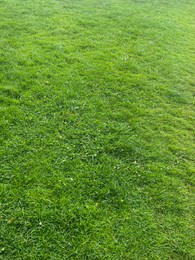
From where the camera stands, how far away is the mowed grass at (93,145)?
8.01ft

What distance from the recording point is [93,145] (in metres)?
3.35

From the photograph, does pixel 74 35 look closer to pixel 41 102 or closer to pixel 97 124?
pixel 41 102

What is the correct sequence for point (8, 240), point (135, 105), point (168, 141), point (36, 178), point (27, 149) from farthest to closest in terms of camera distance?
point (135, 105)
point (168, 141)
point (27, 149)
point (36, 178)
point (8, 240)

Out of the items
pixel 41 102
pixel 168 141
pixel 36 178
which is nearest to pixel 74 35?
pixel 41 102

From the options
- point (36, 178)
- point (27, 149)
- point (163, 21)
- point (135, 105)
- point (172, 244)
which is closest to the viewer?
point (172, 244)

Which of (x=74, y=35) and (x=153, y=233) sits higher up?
(x=74, y=35)

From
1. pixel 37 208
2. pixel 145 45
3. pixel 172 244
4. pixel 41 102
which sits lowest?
pixel 172 244

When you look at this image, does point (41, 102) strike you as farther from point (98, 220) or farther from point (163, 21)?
point (163, 21)

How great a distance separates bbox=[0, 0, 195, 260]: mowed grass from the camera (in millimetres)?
2441

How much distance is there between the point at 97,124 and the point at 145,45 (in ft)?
11.8

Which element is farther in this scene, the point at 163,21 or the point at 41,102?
the point at 163,21

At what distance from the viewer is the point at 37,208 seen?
2.55m

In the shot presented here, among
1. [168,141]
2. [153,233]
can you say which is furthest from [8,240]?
[168,141]

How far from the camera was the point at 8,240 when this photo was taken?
228 cm
